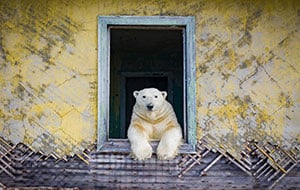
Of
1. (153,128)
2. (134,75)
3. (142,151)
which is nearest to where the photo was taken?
(142,151)

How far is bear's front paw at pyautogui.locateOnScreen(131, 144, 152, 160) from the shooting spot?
357 centimetres

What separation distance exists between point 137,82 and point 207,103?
289 centimetres

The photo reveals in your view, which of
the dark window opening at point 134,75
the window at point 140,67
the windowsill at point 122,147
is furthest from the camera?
the dark window opening at point 134,75

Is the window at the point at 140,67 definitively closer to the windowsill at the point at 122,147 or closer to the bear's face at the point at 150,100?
the bear's face at the point at 150,100

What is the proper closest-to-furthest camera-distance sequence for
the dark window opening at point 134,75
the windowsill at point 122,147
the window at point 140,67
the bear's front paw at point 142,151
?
the bear's front paw at point 142,151 < the windowsill at point 122,147 < the window at point 140,67 < the dark window opening at point 134,75

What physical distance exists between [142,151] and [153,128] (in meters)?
0.37

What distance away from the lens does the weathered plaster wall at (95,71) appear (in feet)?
12.3

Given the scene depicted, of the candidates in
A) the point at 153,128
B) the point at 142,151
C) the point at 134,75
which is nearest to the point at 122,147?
the point at 142,151

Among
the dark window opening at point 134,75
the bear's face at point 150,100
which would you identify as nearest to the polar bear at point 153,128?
the bear's face at point 150,100

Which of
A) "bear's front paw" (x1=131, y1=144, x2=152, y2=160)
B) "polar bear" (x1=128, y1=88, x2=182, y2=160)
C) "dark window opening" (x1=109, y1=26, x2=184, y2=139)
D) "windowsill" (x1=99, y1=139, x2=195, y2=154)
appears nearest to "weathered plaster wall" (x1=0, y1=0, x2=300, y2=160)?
"windowsill" (x1=99, y1=139, x2=195, y2=154)

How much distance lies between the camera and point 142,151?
3.57 m

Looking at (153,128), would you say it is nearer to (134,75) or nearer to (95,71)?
(95,71)

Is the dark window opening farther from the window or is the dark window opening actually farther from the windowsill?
the windowsill

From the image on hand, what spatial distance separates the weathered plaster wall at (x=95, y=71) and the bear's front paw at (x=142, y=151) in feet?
1.25
